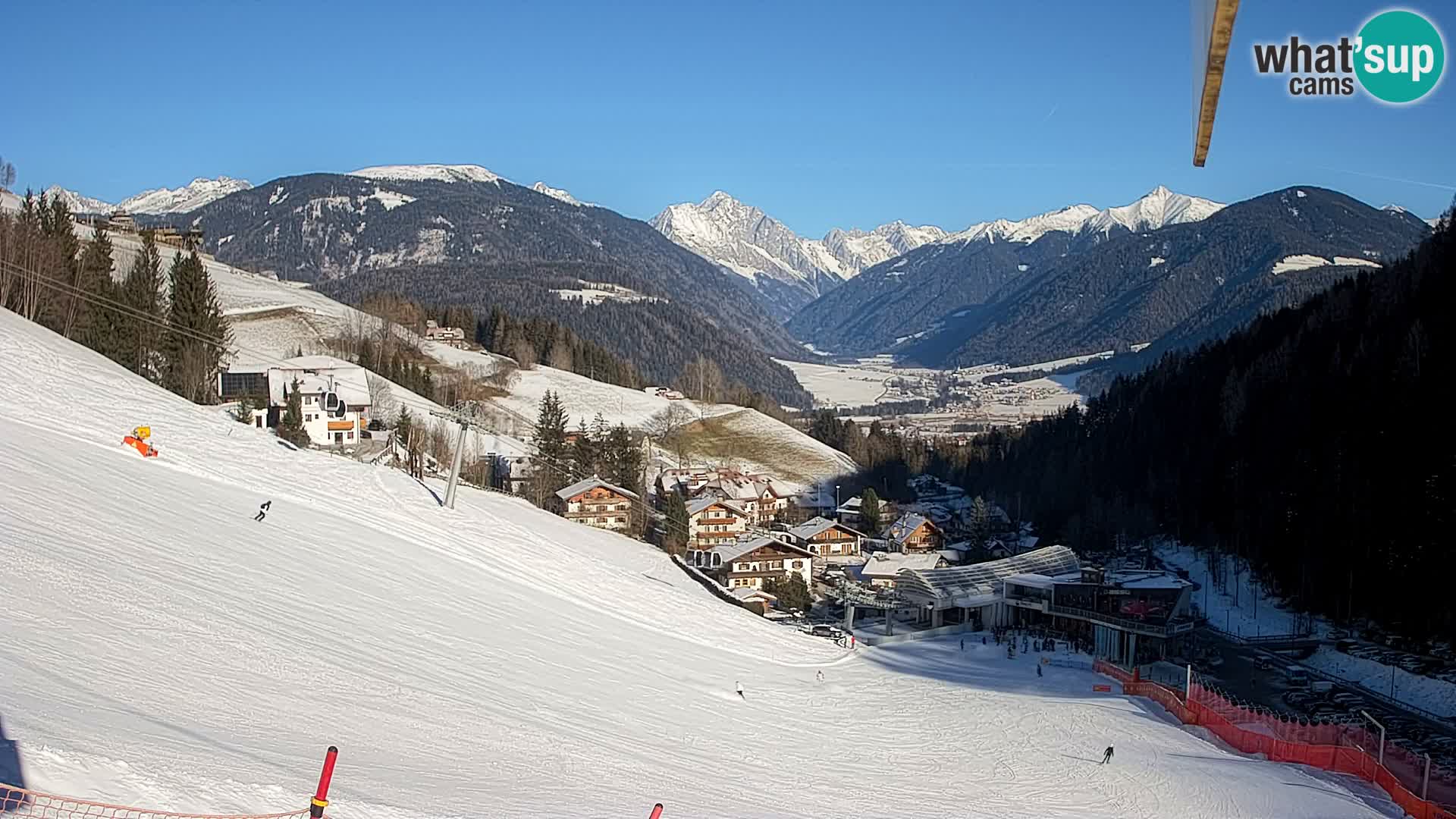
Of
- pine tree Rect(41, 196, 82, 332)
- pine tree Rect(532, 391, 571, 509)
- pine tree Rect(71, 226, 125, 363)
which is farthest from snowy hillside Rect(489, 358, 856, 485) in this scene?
pine tree Rect(71, 226, 125, 363)

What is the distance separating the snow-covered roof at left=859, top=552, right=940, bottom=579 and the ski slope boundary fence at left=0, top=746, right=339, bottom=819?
1690 inches

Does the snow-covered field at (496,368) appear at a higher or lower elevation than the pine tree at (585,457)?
higher

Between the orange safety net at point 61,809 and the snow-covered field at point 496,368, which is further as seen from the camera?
the snow-covered field at point 496,368

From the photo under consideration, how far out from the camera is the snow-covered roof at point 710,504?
58312mm

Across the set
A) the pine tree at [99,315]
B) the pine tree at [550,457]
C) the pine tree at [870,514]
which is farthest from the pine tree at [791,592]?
the pine tree at [99,315]

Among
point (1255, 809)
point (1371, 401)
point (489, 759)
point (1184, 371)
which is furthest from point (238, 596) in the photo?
point (1184, 371)

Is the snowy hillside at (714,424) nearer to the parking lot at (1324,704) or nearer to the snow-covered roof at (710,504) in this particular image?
the snow-covered roof at (710,504)

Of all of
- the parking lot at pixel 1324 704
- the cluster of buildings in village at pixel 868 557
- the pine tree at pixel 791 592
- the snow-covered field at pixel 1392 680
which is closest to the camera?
the parking lot at pixel 1324 704

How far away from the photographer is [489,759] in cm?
1172

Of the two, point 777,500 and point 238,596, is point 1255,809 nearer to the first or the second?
point 238,596

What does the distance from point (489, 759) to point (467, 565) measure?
12.7m

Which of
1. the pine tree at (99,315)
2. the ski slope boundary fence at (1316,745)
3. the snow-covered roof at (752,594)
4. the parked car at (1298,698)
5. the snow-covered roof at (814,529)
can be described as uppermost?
the pine tree at (99,315)

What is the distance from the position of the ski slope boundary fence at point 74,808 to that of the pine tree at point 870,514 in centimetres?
5863

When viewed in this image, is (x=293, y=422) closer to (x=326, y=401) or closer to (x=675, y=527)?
(x=326, y=401)
